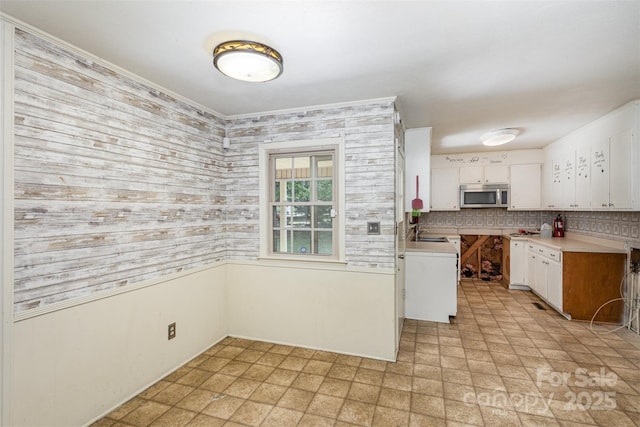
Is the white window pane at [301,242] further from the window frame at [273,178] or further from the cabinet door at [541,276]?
the cabinet door at [541,276]

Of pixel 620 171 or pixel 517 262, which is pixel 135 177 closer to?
pixel 620 171

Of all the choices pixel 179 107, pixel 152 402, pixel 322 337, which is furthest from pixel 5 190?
pixel 322 337

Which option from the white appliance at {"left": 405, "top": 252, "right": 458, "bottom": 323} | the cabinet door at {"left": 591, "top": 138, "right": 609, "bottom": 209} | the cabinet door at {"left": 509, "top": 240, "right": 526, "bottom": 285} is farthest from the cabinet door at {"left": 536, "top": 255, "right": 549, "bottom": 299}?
the white appliance at {"left": 405, "top": 252, "right": 458, "bottom": 323}

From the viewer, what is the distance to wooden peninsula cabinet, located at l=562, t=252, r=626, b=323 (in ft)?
11.7

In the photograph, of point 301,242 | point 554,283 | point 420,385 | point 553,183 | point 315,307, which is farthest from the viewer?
point 553,183

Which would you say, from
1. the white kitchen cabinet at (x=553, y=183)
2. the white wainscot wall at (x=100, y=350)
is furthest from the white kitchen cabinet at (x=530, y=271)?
the white wainscot wall at (x=100, y=350)

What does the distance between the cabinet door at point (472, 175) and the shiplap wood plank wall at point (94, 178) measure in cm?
467

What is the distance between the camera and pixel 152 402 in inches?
87.9

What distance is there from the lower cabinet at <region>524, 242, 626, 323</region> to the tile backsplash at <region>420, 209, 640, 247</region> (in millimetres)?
359

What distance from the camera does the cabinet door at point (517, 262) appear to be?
4992 millimetres

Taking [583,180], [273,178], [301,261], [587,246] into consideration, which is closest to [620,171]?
[583,180]

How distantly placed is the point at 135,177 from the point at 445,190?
16.6 ft

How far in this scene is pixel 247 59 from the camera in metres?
1.83

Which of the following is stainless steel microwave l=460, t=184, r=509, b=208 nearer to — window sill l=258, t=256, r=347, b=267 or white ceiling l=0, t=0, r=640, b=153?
white ceiling l=0, t=0, r=640, b=153
